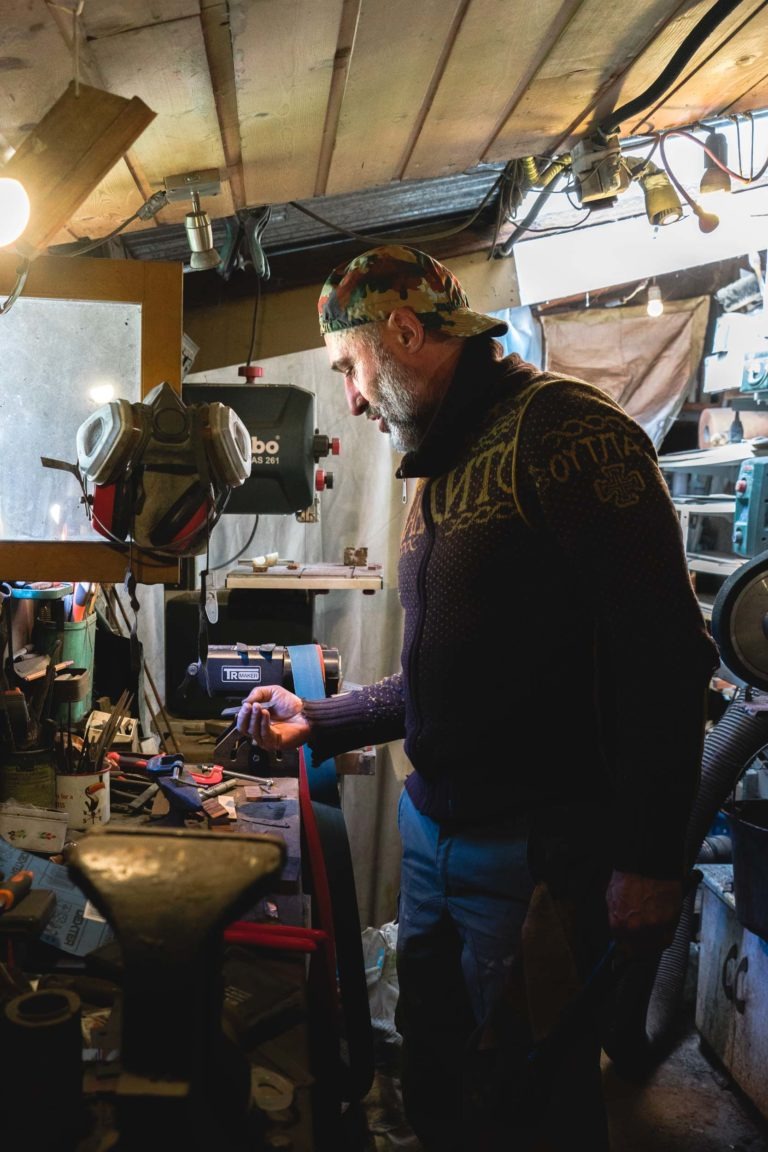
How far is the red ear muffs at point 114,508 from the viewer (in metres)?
1.73

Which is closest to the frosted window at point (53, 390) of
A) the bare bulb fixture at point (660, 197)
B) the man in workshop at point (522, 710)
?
the man in workshop at point (522, 710)

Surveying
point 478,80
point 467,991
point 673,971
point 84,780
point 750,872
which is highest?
point 478,80

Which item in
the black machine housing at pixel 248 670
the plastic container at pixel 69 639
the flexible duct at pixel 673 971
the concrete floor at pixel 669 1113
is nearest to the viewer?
the plastic container at pixel 69 639

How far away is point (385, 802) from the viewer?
418 cm

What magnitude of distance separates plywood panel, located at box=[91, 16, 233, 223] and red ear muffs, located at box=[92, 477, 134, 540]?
64 cm

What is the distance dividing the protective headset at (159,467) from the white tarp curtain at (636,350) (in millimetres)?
3106

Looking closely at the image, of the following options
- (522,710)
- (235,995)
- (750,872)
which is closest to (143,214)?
(522,710)

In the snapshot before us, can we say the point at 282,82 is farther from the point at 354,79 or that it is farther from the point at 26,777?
the point at 26,777

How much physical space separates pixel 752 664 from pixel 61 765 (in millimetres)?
1957

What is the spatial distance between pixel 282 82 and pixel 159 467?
0.75 metres

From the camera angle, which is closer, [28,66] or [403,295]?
[28,66]

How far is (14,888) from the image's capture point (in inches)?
53.2

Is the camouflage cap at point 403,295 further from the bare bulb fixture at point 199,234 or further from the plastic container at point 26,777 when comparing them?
the plastic container at point 26,777

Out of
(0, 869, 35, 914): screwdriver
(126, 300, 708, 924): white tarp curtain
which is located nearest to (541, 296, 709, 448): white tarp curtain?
(126, 300, 708, 924): white tarp curtain
